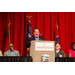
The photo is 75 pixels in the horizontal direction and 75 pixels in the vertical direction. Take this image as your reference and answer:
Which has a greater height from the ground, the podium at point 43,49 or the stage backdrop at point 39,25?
the stage backdrop at point 39,25

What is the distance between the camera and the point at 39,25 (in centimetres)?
530

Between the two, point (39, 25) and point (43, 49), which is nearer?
point (43, 49)

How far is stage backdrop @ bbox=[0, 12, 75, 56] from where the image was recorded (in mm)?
5258

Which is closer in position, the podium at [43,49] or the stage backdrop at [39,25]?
the podium at [43,49]

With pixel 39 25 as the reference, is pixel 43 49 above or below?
below

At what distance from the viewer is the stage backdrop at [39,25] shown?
207 inches
